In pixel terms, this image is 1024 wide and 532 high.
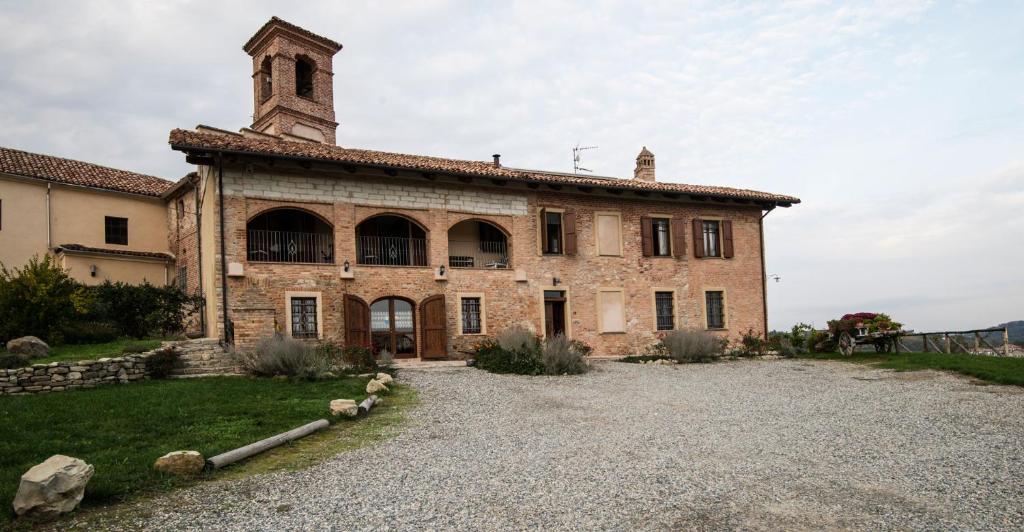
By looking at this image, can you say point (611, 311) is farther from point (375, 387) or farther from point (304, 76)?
point (304, 76)

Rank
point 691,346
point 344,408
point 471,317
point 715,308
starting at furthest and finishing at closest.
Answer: point 715,308
point 471,317
point 691,346
point 344,408

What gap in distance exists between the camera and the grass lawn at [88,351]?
12758mm

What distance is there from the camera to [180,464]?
6.43 metres

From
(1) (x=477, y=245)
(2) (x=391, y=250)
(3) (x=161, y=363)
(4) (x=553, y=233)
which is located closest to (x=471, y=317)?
(1) (x=477, y=245)

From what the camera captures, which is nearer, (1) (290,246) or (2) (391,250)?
(1) (290,246)

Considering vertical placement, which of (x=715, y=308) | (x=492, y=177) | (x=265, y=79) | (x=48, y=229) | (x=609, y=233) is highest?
(x=265, y=79)

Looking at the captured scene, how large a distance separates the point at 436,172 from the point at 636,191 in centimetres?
715

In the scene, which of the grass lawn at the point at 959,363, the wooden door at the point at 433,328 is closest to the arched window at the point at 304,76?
the wooden door at the point at 433,328

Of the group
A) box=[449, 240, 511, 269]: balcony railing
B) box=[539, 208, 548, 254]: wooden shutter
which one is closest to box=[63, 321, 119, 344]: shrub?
box=[449, 240, 511, 269]: balcony railing

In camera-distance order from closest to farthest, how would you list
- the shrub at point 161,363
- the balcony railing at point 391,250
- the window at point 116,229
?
the shrub at point 161,363 < the balcony railing at point 391,250 < the window at point 116,229

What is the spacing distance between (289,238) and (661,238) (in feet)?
40.9

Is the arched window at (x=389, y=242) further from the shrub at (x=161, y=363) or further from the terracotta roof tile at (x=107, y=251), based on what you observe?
the terracotta roof tile at (x=107, y=251)

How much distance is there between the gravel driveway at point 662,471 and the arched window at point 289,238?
879 centimetres

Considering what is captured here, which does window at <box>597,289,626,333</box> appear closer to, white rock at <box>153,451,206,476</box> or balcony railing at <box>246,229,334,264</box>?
balcony railing at <box>246,229,334,264</box>
